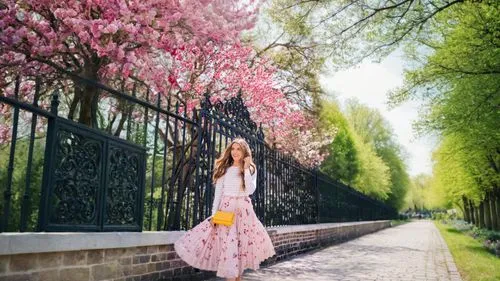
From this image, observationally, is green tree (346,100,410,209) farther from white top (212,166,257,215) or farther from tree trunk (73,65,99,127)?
white top (212,166,257,215)

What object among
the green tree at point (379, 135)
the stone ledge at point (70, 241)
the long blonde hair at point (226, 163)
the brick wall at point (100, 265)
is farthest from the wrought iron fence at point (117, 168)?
the green tree at point (379, 135)

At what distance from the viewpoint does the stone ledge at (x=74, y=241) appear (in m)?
3.45

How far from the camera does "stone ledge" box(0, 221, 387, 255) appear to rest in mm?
3447

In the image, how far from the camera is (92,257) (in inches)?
173

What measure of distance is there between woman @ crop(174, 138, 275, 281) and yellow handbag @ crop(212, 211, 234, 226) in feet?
0.55

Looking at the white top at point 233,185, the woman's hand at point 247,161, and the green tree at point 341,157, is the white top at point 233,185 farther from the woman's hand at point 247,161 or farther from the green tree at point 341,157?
the green tree at point 341,157

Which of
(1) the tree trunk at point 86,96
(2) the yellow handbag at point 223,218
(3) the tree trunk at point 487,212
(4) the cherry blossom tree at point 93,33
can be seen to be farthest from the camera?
(3) the tree trunk at point 487,212

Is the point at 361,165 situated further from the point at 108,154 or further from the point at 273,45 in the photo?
the point at 108,154

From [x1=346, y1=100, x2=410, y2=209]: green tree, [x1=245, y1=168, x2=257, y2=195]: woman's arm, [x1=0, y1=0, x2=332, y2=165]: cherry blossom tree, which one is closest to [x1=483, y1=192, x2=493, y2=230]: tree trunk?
[x1=0, y1=0, x2=332, y2=165]: cherry blossom tree

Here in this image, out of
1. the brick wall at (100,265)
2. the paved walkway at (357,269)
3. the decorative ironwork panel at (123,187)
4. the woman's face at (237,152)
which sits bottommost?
the paved walkway at (357,269)

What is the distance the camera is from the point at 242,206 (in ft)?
18.6

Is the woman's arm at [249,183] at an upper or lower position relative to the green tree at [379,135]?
lower

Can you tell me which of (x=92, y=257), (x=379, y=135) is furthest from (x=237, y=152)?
(x=379, y=135)

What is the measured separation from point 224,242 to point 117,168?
1.56 metres
